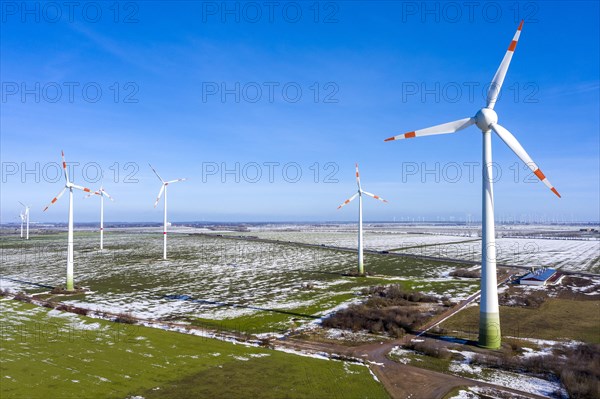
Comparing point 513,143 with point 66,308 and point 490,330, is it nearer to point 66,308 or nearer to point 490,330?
point 490,330

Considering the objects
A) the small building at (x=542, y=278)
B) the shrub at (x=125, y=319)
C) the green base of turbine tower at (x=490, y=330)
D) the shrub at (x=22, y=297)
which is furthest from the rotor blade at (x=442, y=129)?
the shrub at (x=22, y=297)

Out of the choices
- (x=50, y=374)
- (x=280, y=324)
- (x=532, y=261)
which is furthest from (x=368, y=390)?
(x=532, y=261)

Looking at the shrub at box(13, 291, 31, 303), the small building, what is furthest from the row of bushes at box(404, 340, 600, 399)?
the shrub at box(13, 291, 31, 303)

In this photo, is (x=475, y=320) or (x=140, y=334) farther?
(x=475, y=320)

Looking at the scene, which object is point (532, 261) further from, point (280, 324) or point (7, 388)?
point (7, 388)

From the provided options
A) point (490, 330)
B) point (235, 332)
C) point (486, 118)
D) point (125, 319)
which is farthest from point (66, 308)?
point (486, 118)

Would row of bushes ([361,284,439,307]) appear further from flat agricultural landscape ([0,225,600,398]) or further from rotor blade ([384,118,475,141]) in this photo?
rotor blade ([384,118,475,141])

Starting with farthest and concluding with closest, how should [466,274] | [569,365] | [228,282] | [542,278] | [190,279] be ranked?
[466,274]
[190,279]
[228,282]
[542,278]
[569,365]
